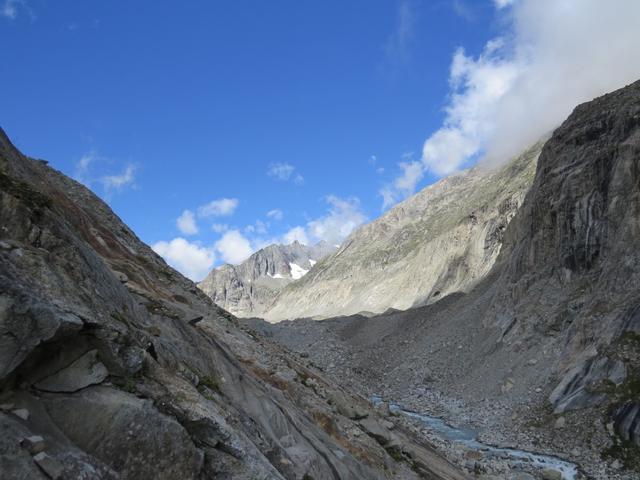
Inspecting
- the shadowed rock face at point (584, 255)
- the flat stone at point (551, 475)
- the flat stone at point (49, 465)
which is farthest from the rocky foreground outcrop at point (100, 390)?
the shadowed rock face at point (584, 255)

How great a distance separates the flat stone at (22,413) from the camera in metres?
6.21

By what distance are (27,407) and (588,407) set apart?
95.3ft

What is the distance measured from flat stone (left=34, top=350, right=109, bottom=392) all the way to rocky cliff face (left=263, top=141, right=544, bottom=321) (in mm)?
77250

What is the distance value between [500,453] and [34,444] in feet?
89.3

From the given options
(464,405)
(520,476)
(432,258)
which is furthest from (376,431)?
(432,258)

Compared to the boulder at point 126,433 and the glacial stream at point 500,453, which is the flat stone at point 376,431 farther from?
the boulder at point 126,433

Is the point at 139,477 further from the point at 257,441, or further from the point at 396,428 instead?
the point at 396,428

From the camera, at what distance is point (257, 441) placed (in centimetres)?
1009

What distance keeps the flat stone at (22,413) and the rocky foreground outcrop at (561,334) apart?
82.6 ft

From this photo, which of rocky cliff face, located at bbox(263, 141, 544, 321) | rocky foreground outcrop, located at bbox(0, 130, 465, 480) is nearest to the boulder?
rocky foreground outcrop, located at bbox(0, 130, 465, 480)

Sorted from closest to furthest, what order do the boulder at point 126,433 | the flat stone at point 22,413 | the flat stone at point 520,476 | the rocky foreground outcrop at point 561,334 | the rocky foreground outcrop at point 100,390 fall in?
the flat stone at point 22,413 → the rocky foreground outcrop at point 100,390 → the boulder at point 126,433 → the flat stone at point 520,476 → the rocky foreground outcrop at point 561,334

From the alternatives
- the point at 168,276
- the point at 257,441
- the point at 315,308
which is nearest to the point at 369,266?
the point at 315,308

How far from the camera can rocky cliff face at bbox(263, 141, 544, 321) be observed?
312 ft

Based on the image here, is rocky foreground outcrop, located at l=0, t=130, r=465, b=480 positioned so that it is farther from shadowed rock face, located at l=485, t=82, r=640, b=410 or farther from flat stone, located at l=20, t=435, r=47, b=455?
shadowed rock face, located at l=485, t=82, r=640, b=410
